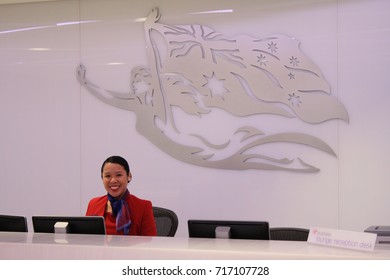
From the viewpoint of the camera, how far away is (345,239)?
2441 mm

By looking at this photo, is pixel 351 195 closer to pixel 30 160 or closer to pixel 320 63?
pixel 320 63

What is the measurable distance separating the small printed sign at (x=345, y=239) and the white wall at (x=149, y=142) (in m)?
3.13

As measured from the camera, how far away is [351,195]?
221 inches

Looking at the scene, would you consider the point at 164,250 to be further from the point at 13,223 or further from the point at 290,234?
the point at 290,234

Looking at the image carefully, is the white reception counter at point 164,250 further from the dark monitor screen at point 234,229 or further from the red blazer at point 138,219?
the red blazer at point 138,219

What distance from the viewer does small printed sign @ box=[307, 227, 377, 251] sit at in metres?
2.36

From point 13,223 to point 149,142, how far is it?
8.83 feet

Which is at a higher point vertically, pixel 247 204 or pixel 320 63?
pixel 320 63

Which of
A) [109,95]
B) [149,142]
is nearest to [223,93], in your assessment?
[149,142]

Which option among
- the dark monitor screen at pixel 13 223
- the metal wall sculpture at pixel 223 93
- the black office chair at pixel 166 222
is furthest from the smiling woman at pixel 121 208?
the metal wall sculpture at pixel 223 93

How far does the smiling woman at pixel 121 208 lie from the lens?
160 inches

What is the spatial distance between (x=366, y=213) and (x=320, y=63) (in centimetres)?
145

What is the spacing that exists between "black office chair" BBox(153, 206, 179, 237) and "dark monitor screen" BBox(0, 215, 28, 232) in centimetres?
134
